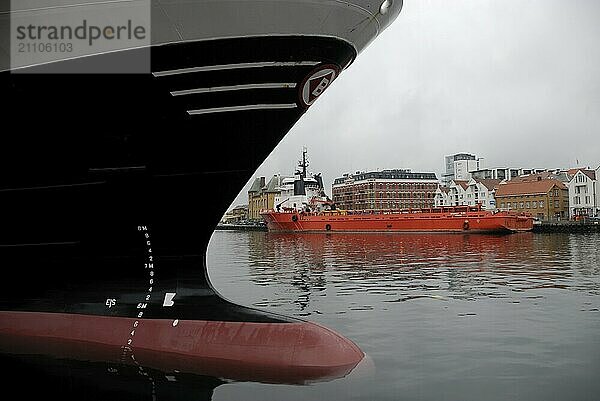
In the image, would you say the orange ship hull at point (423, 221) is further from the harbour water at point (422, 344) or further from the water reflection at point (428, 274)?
the harbour water at point (422, 344)

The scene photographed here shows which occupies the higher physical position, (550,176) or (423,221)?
(550,176)

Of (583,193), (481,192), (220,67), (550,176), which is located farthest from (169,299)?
(481,192)

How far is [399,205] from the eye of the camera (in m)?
96.2

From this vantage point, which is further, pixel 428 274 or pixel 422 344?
pixel 428 274

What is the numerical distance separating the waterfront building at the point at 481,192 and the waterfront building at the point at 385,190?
45.0 ft

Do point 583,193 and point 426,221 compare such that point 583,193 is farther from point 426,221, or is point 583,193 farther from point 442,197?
point 426,221

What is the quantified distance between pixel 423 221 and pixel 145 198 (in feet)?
150

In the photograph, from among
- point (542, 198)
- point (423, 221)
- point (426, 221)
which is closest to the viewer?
point (426, 221)

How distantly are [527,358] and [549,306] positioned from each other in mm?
5103

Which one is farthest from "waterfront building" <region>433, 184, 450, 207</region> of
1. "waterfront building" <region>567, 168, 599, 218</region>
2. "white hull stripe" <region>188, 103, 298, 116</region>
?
"white hull stripe" <region>188, 103, 298, 116</region>

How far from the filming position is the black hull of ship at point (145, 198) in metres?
6.41

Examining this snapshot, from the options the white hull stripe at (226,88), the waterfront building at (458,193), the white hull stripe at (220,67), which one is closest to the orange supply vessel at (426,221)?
the waterfront building at (458,193)

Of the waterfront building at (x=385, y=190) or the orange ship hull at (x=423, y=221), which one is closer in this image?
the orange ship hull at (x=423, y=221)

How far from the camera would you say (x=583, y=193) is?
220 feet
